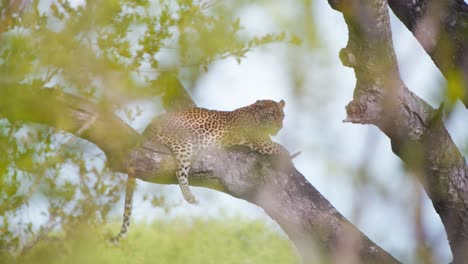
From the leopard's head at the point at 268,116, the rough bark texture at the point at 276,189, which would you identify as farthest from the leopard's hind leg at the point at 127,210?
the leopard's head at the point at 268,116

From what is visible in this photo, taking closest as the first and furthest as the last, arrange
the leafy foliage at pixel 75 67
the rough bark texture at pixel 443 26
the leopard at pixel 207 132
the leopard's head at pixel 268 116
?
the leafy foliage at pixel 75 67
the rough bark texture at pixel 443 26
the leopard at pixel 207 132
the leopard's head at pixel 268 116

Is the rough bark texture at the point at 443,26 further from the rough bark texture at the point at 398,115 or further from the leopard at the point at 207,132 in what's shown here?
the leopard at the point at 207,132

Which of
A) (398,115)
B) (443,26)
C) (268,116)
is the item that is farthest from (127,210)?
(443,26)

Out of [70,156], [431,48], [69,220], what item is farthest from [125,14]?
[431,48]

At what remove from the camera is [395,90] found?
13.9 feet

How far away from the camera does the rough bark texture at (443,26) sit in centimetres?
465

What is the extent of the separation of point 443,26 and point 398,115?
85 centimetres

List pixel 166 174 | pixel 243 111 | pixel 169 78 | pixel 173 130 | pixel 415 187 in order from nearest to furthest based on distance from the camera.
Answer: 1. pixel 415 187
2. pixel 169 78
3. pixel 166 174
4. pixel 173 130
5. pixel 243 111

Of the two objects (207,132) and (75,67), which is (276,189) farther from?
(75,67)

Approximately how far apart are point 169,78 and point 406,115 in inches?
74.9

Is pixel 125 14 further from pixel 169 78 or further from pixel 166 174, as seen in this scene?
pixel 166 174

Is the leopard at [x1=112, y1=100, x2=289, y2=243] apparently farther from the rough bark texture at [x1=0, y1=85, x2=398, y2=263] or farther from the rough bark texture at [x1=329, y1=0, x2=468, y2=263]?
the rough bark texture at [x1=329, y1=0, x2=468, y2=263]

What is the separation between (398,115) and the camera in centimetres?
440

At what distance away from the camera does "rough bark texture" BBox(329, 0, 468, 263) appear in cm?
396
